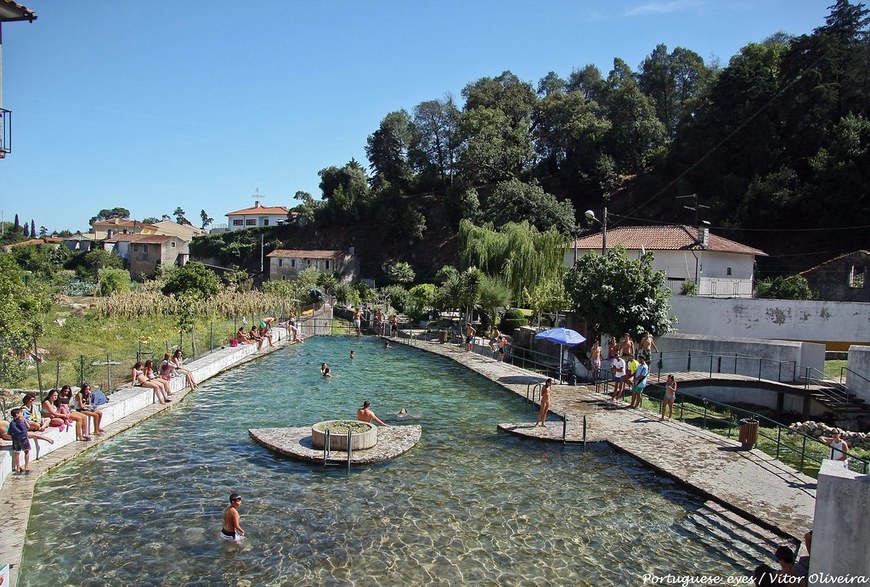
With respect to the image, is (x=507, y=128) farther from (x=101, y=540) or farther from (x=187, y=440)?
(x=101, y=540)

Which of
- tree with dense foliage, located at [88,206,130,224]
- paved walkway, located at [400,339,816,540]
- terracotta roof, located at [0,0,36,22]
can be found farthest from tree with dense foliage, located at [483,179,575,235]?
tree with dense foliage, located at [88,206,130,224]

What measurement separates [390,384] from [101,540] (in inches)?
559

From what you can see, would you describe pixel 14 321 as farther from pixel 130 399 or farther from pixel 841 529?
pixel 841 529

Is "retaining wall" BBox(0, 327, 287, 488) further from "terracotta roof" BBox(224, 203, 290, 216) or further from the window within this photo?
"terracotta roof" BBox(224, 203, 290, 216)

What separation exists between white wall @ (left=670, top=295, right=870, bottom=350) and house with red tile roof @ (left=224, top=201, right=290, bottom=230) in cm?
8360

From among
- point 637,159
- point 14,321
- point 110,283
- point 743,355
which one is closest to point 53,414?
point 14,321

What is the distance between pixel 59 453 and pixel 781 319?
28.0m

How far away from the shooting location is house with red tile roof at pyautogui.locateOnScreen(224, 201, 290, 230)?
10394cm

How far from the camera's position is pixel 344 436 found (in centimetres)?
1557

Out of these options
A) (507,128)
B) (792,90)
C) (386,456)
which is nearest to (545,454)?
(386,456)

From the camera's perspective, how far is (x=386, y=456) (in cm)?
1552

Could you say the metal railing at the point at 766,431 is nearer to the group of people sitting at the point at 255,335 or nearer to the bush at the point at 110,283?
the group of people sitting at the point at 255,335

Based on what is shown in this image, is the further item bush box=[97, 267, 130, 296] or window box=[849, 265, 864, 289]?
bush box=[97, 267, 130, 296]

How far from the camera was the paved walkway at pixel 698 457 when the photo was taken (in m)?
12.1
